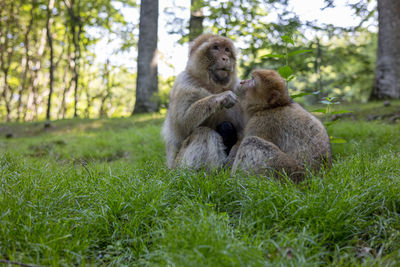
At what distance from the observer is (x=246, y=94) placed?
11.9ft

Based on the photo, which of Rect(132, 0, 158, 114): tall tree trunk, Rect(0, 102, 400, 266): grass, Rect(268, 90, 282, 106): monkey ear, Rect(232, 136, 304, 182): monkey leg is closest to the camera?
Rect(0, 102, 400, 266): grass

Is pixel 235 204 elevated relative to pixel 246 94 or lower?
lower

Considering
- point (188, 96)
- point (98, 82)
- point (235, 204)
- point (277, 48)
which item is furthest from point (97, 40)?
point (235, 204)

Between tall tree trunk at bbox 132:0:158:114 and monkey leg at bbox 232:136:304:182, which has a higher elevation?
tall tree trunk at bbox 132:0:158:114

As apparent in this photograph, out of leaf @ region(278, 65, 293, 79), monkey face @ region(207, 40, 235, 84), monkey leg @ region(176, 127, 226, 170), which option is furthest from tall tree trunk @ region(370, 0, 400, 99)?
monkey leg @ region(176, 127, 226, 170)

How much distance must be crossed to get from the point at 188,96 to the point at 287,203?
1.91 metres

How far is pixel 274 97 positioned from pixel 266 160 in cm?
76

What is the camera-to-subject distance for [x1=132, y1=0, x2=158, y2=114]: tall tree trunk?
11812mm

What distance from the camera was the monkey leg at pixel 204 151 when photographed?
3.60 m

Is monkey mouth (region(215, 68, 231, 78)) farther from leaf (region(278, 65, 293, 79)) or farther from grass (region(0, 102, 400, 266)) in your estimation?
grass (region(0, 102, 400, 266))

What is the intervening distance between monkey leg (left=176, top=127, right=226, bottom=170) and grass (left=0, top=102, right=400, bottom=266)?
1.34 feet

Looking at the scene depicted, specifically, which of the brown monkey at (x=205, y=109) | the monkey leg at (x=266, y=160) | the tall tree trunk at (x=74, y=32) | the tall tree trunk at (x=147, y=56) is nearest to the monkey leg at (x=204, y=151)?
the brown monkey at (x=205, y=109)

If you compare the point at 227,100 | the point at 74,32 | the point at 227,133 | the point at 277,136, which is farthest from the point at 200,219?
the point at 74,32

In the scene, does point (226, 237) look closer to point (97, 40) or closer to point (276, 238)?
point (276, 238)
